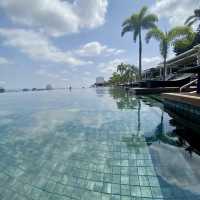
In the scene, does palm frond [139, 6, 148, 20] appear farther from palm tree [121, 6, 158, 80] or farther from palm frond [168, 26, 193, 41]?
palm frond [168, 26, 193, 41]

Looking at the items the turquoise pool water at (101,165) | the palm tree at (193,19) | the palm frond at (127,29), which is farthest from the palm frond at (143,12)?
the turquoise pool water at (101,165)

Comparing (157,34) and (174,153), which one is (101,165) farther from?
(157,34)

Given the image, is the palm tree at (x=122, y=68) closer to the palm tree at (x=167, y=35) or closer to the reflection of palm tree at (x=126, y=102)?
the palm tree at (x=167, y=35)

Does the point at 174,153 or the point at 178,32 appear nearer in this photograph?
the point at 174,153

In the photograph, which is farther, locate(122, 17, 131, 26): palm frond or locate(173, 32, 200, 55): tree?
locate(122, 17, 131, 26): palm frond

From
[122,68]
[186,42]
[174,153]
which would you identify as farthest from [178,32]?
[122,68]

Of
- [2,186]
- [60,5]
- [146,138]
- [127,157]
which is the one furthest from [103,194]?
[60,5]

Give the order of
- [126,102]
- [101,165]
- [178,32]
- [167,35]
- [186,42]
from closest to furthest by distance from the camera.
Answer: [101,165], [126,102], [178,32], [167,35], [186,42]

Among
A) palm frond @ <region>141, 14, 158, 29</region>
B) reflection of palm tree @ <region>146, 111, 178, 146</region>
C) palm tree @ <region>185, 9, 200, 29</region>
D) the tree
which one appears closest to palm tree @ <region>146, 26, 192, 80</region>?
the tree

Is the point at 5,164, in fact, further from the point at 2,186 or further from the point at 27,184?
the point at 27,184

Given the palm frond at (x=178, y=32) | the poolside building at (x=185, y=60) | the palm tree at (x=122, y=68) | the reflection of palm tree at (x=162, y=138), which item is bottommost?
the reflection of palm tree at (x=162, y=138)

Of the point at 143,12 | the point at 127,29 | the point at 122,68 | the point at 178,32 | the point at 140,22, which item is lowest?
the point at 122,68

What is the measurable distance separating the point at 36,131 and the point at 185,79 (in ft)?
38.1

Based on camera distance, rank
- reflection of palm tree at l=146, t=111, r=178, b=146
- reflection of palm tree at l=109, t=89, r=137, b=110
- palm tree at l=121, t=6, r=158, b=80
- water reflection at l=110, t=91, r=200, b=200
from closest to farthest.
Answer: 1. water reflection at l=110, t=91, r=200, b=200
2. reflection of palm tree at l=146, t=111, r=178, b=146
3. reflection of palm tree at l=109, t=89, r=137, b=110
4. palm tree at l=121, t=6, r=158, b=80
